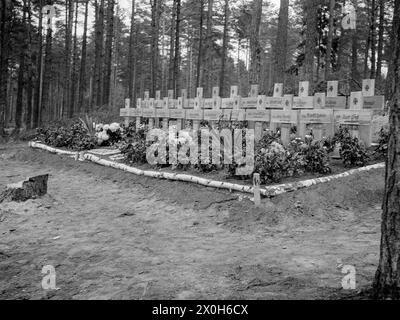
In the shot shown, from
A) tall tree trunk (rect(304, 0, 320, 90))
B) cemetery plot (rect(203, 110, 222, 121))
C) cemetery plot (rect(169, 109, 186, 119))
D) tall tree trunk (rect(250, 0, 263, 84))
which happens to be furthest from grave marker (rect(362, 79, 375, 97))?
cemetery plot (rect(169, 109, 186, 119))

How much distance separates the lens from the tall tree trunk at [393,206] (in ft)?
10.2

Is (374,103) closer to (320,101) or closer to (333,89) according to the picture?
(333,89)

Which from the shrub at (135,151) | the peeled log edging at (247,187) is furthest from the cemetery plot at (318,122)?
the shrub at (135,151)

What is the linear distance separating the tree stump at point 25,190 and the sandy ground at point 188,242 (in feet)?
0.66

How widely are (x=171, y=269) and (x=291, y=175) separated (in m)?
3.68

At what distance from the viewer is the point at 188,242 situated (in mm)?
→ 5418

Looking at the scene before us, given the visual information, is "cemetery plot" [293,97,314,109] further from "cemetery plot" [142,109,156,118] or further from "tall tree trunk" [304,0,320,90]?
"cemetery plot" [142,109,156,118]

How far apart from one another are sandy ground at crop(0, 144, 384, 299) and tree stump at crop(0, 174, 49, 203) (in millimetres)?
200

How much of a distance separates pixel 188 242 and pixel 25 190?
13.8 feet

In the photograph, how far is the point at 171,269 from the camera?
174 inches

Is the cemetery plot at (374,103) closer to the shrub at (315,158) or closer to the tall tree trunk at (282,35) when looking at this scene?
Answer: the shrub at (315,158)

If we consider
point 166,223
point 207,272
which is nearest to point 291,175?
point 166,223

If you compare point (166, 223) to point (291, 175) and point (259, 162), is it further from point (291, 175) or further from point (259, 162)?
point (291, 175)

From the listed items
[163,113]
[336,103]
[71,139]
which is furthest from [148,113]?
[336,103]
